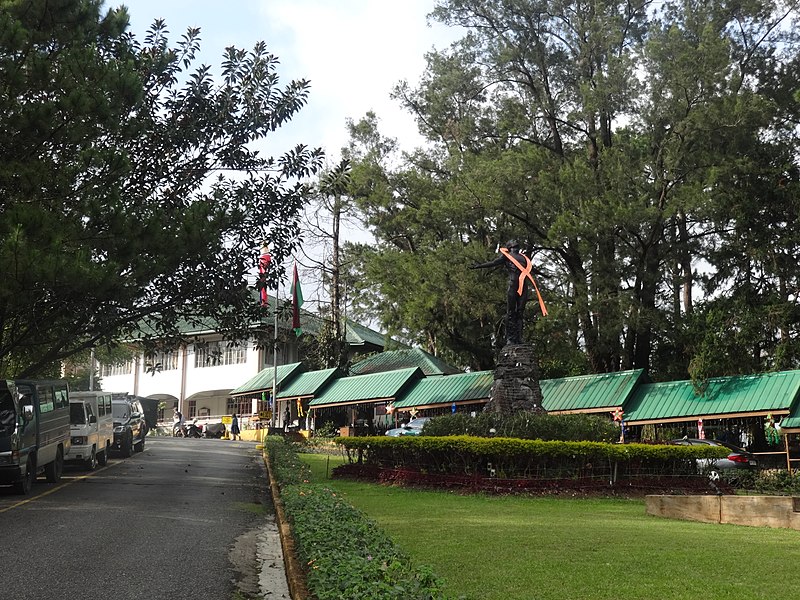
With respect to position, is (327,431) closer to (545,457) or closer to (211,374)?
(211,374)

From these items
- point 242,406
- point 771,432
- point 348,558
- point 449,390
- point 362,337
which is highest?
point 362,337

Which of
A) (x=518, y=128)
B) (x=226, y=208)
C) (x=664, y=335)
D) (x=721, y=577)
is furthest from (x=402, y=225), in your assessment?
(x=721, y=577)

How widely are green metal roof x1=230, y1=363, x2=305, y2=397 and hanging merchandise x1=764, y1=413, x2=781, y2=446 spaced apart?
84.1 ft

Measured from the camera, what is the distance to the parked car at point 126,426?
27828 mm

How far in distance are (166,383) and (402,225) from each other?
96.9 feet

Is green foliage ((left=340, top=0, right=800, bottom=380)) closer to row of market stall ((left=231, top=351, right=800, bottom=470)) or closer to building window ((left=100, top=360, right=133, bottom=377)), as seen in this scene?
row of market stall ((left=231, top=351, right=800, bottom=470))

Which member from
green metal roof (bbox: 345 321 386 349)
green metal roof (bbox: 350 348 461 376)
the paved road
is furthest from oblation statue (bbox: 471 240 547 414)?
green metal roof (bbox: 345 321 386 349)

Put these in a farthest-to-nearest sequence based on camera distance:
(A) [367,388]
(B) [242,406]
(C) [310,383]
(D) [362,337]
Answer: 1. (B) [242,406]
2. (D) [362,337]
3. (C) [310,383]
4. (A) [367,388]

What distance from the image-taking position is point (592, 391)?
30.2 metres

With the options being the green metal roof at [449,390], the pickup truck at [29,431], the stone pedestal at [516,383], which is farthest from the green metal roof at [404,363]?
the pickup truck at [29,431]

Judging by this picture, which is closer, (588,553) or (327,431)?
(588,553)

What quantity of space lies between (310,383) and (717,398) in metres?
22.7

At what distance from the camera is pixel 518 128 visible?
34750 millimetres

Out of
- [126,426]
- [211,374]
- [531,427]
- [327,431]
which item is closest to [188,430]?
[211,374]
